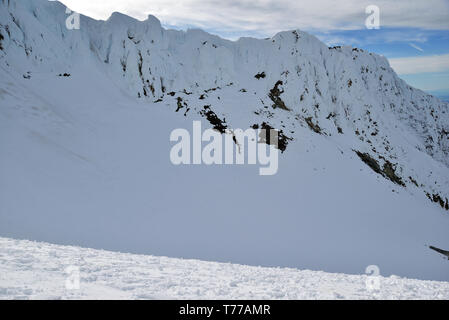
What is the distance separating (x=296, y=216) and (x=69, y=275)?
10.6 metres

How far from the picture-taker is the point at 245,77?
47156 mm

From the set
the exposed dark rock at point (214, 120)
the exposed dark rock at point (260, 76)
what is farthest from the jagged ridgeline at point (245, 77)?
the exposed dark rock at point (260, 76)

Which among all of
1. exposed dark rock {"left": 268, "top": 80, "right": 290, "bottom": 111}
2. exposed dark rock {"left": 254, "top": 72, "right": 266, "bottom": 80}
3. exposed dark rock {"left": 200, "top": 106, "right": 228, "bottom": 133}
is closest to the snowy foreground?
exposed dark rock {"left": 200, "top": 106, "right": 228, "bottom": 133}

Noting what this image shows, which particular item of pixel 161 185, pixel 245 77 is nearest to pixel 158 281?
pixel 161 185

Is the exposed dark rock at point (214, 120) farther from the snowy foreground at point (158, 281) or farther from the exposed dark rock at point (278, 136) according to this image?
the snowy foreground at point (158, 281)

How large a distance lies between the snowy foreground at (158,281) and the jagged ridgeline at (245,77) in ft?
44.4

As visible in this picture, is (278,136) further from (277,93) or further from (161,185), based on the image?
(277,93)

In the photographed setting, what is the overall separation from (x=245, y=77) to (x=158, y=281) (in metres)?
44.8

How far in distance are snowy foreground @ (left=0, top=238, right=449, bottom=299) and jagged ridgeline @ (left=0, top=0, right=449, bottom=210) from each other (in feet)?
44.4

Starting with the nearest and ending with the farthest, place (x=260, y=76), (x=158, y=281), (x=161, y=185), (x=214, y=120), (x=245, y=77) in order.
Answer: (x=158, y=281) → (x=161, y=185) → (x=214, y=120) → (x=245, y=77) → (x=260, y=76)

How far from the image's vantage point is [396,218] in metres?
16.8

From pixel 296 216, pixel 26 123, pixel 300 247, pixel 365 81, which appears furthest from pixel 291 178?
pixel 365 81

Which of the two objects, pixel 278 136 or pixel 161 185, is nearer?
pixel 161 185

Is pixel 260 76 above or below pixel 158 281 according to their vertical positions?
above
